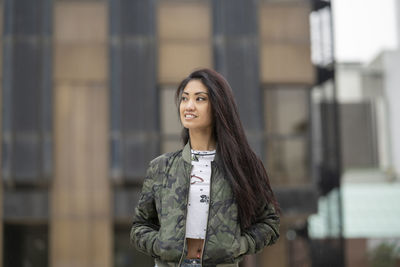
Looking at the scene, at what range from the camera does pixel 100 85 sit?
1219 cm

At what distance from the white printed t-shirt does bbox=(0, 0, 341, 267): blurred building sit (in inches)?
355

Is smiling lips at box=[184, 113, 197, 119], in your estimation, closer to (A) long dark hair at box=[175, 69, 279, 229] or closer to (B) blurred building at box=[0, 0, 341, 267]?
(A) long dark hair at box=[175, 69, 279, 229]

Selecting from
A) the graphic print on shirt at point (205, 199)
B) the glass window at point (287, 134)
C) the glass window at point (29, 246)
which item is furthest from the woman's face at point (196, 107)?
the glass window at point (29, 246)

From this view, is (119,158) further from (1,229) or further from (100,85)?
(1,229)

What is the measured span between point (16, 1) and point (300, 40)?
6.34m

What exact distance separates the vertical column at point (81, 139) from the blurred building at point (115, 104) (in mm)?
22

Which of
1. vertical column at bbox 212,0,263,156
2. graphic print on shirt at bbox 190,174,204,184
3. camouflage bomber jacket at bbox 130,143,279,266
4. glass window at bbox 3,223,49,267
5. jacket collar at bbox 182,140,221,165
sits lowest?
glass window at bbox 3,223,49,267

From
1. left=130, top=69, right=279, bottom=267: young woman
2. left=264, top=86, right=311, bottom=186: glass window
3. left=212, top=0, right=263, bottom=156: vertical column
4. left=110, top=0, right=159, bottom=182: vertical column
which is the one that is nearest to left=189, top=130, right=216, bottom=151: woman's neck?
left=130, top=69, right=279, bottom=267: young woman

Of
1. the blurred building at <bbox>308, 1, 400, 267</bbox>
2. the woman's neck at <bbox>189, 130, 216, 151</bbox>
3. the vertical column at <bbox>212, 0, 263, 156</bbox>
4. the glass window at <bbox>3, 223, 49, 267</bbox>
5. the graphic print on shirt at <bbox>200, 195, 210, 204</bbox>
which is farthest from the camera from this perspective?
the blurred building at <bbox>308, 1, 400, 267</bbox>

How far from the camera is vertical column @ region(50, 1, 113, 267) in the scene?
38.2ft

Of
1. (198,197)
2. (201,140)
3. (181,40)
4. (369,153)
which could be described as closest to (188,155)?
(201,140)

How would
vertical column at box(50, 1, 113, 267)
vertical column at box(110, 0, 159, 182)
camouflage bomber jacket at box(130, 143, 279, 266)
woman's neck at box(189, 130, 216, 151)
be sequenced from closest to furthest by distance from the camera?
camouflage bomber jacket at box(130, 143, 279, 266)
woman's neck at box(189, 130, 216, 151)
vertical column at box(50, 1, 113, 267)
vertical column at box(110, 0, 159, 182)

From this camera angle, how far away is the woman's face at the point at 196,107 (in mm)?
2812

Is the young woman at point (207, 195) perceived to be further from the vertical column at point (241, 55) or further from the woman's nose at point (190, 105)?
the vertical column at point (241, 55)
